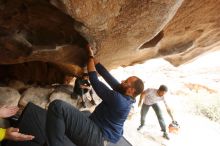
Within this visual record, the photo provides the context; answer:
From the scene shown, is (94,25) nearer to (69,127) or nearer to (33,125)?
(69,127)

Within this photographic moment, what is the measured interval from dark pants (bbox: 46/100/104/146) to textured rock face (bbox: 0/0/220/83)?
1.07 meters

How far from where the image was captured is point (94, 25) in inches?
139

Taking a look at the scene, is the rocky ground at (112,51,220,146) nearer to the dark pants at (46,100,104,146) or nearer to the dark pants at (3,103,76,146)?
the dark pants at (3,103,76,146)

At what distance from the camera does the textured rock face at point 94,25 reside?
3.31 metres

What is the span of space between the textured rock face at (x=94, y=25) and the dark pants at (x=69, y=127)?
1074 millimetres

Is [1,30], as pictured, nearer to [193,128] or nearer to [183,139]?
[183,139]

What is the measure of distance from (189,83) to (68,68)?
9804mm

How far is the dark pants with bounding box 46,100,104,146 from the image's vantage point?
3.40 m

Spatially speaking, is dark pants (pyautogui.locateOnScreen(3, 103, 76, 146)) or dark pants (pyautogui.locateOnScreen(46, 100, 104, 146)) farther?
dark pants (pyautogui.locateOnScreen(3, 103, 76, 146))

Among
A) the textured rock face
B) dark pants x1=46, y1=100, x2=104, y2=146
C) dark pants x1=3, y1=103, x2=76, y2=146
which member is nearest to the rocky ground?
the textured rock face

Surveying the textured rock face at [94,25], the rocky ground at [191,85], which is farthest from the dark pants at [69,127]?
the rocky ground at [191,85]

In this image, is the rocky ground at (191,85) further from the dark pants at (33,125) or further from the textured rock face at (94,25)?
the dark pants at (33,125)

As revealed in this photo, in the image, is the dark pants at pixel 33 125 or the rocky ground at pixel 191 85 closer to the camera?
the dark pants at pixel 33 125

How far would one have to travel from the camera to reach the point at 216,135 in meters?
12.1
